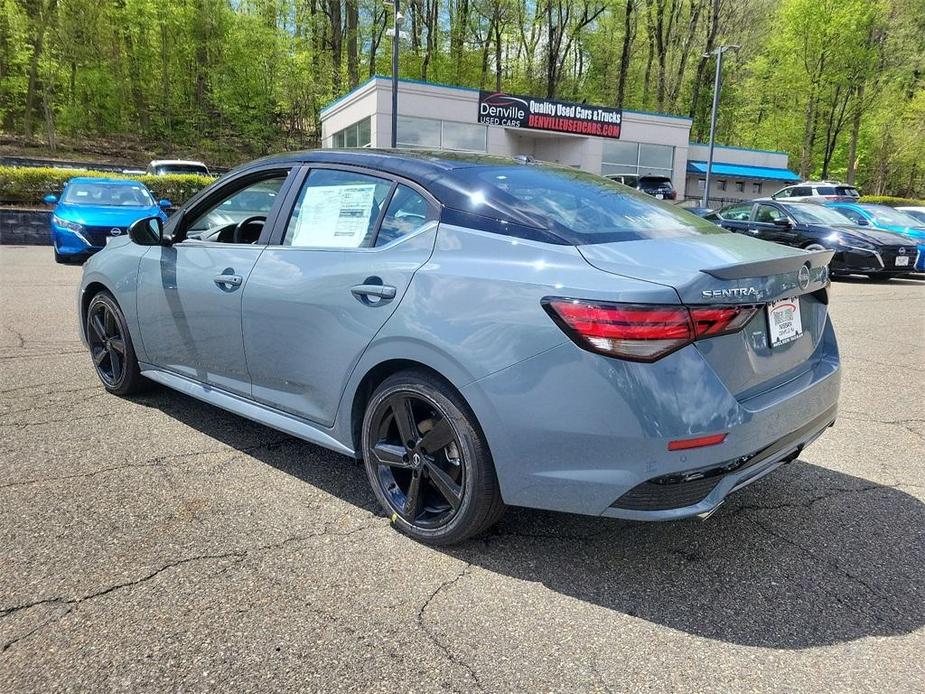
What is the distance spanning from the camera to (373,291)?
2689 millimetres

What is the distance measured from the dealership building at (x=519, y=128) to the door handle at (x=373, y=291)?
75.8 feet

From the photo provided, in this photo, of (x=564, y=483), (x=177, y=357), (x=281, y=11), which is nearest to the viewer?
(x=564, y=483)

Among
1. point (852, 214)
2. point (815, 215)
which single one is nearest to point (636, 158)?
point (852, 214)

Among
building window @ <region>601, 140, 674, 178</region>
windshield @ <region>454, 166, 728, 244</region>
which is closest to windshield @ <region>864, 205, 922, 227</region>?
windshield @ <region>454, 166, 728, 244</region>

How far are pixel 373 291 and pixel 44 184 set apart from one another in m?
20.0

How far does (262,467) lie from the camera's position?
3414 mm

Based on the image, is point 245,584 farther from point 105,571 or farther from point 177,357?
point 177,357

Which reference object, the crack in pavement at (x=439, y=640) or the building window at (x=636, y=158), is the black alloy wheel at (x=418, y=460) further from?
the building window at (x=636, y=158)

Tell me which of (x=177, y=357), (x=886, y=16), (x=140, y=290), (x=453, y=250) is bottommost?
(x=177, y=357)

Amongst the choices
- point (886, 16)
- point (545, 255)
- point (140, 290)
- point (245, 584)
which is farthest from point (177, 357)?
point (886, 16)

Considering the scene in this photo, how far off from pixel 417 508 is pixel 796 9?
47.3 m

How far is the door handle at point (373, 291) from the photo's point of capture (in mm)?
2643

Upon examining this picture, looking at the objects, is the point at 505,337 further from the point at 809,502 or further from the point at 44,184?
the point at 44,184

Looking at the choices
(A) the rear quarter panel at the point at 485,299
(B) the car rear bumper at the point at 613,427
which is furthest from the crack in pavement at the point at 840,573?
(A) the rear quarter panel at the point at 485,299
